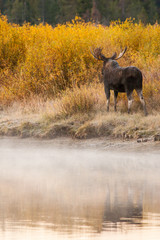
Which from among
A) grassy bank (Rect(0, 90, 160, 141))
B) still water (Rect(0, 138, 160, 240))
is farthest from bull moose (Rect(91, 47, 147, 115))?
still water (Rect(0, 138, 160, 240))

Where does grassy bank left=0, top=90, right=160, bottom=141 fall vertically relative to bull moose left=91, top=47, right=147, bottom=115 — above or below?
below

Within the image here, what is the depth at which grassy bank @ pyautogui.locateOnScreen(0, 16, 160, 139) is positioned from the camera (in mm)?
12727

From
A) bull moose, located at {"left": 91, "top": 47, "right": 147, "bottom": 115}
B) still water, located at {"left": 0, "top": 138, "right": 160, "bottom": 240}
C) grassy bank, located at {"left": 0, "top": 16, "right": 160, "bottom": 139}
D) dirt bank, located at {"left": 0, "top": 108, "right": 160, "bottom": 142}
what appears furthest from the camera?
grassy bank, located at {"left": 0, "top": 16, "right": 160, "bottom": 139}

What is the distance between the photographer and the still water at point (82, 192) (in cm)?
520

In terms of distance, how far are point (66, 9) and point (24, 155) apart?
52.2m

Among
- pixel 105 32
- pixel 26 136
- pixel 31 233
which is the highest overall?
pixel 105 32

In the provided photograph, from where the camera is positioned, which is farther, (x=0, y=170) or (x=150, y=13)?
(x=150, y=13)

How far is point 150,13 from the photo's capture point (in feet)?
220

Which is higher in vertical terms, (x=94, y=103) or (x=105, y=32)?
(x=105, y=32)

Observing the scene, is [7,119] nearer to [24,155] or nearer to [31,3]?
[24,155]

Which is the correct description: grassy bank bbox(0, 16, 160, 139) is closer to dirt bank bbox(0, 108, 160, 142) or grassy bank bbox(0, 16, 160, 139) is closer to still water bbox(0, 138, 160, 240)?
dirt bank bbox(0, 108, 160, 142)

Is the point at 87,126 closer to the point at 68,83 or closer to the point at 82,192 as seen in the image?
the point at 68,83

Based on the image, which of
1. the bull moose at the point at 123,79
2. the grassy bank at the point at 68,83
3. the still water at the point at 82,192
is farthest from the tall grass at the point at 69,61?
the still water at the point at 82,192

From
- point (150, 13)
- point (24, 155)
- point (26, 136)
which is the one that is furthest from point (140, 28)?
point (150, 13)
